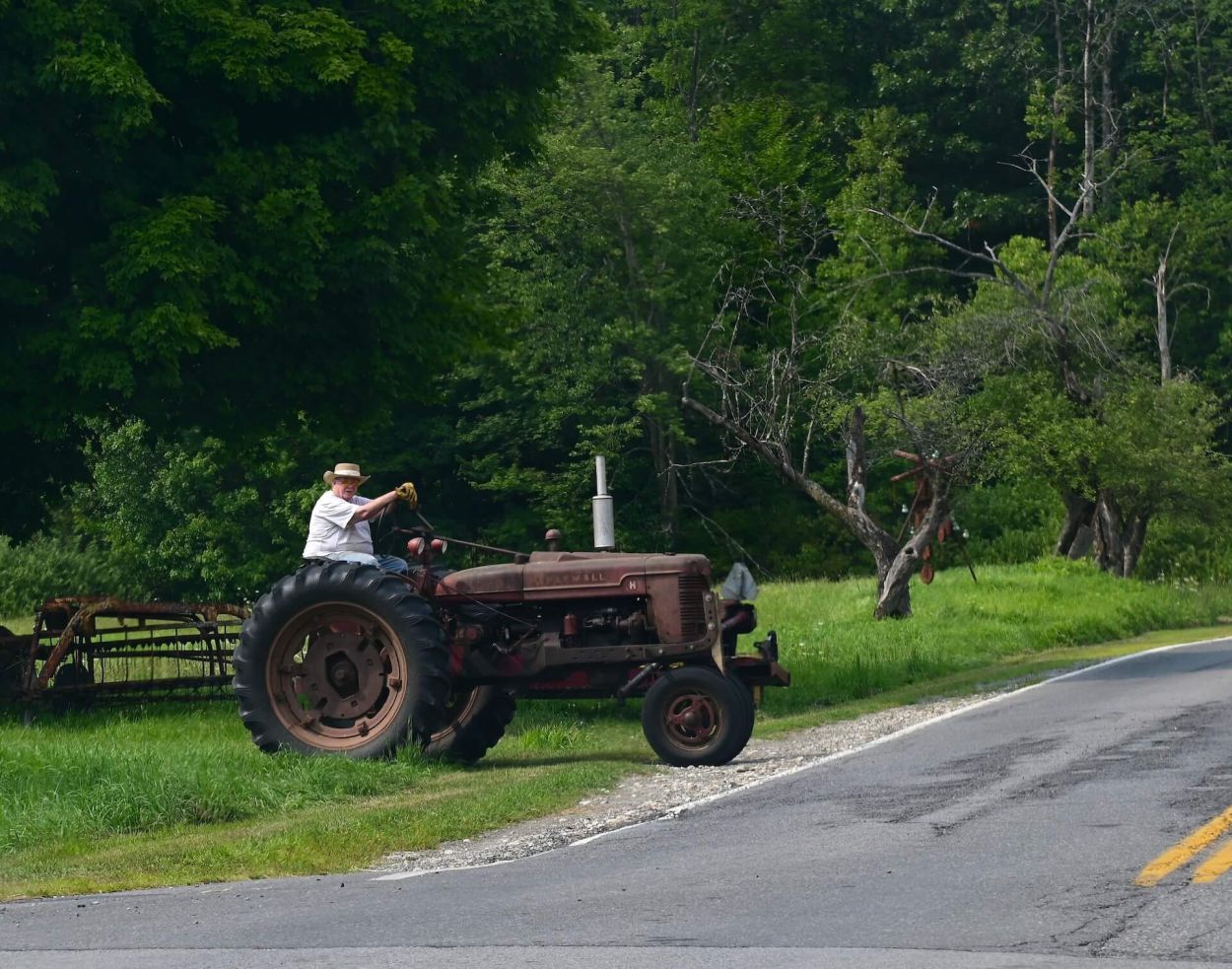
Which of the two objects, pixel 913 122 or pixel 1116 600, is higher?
pixel 913 122

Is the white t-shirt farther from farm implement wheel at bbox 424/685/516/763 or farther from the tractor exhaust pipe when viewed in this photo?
the tractor exhaust pipe

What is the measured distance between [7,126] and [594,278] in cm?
2939

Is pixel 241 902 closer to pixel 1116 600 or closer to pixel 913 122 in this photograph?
pixel 1116 600

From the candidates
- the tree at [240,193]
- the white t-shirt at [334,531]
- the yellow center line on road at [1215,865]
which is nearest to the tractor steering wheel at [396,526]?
the tree at [240,193]

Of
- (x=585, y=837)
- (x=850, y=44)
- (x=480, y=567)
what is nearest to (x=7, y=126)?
(x=480, y=567)

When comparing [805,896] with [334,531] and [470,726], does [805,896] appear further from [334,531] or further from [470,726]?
[334,531]

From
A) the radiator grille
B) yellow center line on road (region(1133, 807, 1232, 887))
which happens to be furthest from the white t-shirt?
yellow center line on road (region(1133, 807, 1232, 887))

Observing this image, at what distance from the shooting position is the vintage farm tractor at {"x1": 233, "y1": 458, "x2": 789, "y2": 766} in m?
15.8

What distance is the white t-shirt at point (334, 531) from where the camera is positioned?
53.5ft

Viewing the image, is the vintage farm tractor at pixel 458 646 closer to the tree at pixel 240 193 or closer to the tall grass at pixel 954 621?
the tree at pixel 240 193

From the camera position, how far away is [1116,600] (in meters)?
35.1

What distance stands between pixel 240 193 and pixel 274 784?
7848 millimetres

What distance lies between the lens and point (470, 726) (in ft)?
54.1

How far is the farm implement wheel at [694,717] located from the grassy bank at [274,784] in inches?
14.6
